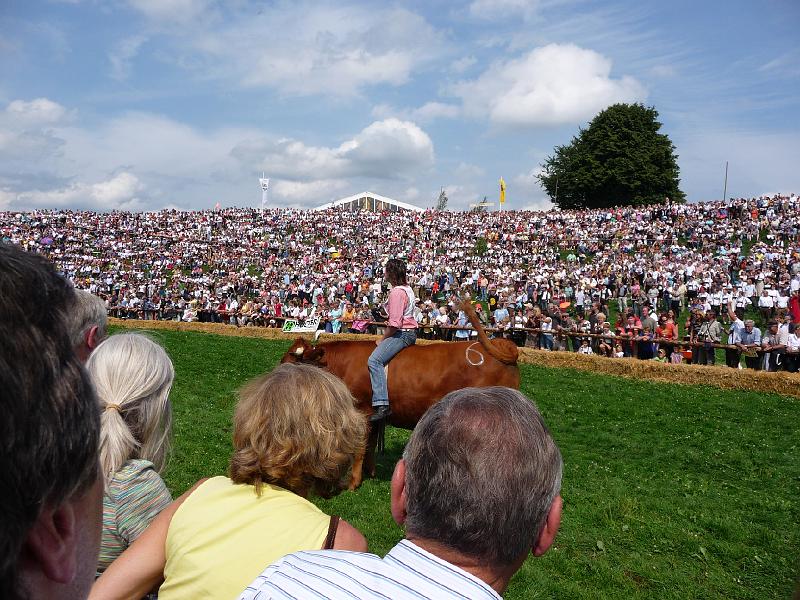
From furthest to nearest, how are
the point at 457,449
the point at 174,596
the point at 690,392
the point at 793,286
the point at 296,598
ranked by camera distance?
the point at 793,286
the point at 690,392
the point at 174,596
the point at 457,449
the point at 296,598

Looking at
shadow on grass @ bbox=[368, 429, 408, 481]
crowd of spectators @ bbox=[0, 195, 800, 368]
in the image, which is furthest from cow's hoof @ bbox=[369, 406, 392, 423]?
crowd of spectators @ bbox=[0, 195, 800, 368]

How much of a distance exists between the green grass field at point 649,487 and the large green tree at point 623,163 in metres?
47.9

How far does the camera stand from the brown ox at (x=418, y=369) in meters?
8.23

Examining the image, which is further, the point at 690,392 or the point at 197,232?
the point at 197,232

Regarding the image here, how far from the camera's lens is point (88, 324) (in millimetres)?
2881

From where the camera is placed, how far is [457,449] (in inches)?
64.6

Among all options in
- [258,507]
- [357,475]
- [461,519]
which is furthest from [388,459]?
[461,519]

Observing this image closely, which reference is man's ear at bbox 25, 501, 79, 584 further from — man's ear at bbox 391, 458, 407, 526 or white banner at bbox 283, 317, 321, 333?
white banner at bbox 283, 317, 321, 333

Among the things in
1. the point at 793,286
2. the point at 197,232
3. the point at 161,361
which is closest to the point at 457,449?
the point at 161,361

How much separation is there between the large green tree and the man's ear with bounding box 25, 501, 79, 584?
61985 mm

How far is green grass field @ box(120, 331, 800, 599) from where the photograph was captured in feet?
18.0

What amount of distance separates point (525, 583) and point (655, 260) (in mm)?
25746

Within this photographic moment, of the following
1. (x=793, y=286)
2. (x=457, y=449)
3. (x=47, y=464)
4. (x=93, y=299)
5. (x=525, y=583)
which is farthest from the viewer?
(x=793, y=286)

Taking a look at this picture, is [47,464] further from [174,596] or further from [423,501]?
[174,596]
